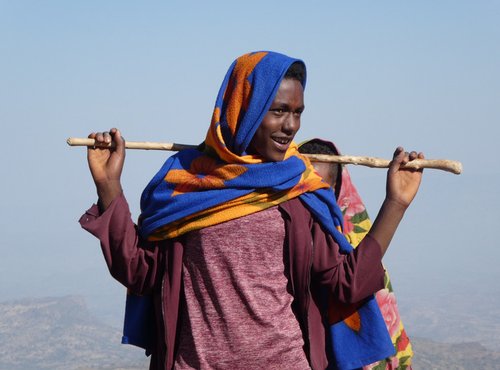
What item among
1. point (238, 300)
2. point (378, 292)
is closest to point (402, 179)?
point (238, 300)

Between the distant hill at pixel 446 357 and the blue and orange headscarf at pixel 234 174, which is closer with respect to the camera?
the blue and orange headscarf at pixel 234 174

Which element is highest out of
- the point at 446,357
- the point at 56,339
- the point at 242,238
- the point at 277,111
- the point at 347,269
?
the point at 277,111

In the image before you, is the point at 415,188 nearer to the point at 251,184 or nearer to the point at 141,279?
the point at 251,184

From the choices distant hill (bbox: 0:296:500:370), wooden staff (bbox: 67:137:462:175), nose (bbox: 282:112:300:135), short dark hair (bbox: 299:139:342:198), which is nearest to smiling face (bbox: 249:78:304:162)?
nose (bbox: 282:112:300:135)

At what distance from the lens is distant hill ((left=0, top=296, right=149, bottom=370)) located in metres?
113

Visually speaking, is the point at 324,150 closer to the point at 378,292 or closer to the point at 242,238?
the point at 378,292

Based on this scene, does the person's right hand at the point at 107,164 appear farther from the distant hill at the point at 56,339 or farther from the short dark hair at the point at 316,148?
the distant hill at the point at 56,339

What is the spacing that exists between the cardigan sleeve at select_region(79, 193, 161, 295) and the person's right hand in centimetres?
4

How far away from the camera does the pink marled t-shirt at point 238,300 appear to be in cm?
401

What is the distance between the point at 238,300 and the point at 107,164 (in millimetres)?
794

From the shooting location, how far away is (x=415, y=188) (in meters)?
4.34

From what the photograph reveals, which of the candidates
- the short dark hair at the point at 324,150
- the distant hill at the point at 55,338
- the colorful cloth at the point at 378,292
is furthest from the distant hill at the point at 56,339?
the short dark hair at the point at 324,150

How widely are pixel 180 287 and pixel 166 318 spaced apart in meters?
0.13

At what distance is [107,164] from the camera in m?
4.25
